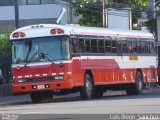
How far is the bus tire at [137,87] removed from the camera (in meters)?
34.9

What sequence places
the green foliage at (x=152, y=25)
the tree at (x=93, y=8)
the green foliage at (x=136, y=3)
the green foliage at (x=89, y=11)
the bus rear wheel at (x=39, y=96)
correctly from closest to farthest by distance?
the bus rear wheel at (x=39, y=96) → the green foliage at (x=136, y=3) → the tree at (x=93, y=8) → the green foliage at (x=89, y=11) → the green foliage at (x=152, y=25)

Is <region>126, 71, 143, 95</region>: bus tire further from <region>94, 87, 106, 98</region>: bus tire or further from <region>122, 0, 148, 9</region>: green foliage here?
<region>122, 0, 148, 9</region>: green foliage

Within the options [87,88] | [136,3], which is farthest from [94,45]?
[136,3]

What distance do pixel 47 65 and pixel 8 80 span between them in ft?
49.1

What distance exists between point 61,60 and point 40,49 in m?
1.00

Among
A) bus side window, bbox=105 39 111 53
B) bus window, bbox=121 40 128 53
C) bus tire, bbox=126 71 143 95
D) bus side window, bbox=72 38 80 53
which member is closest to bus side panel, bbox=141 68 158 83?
bus tire, bbox=126 71 143 95

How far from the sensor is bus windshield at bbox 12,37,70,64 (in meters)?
28.4

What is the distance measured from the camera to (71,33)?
28906 mm

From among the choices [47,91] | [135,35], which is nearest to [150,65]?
[135,35]

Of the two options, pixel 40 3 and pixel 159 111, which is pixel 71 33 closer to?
pixel 159 111

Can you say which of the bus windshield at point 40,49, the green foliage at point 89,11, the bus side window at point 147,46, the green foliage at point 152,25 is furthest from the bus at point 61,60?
the green foliage at point 152,25

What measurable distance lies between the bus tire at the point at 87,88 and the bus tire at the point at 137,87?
16.5 ft

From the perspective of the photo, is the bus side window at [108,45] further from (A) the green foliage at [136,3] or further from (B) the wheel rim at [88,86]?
(A) the green foliage at [136,3]

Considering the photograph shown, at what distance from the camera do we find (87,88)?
29.8 meters
